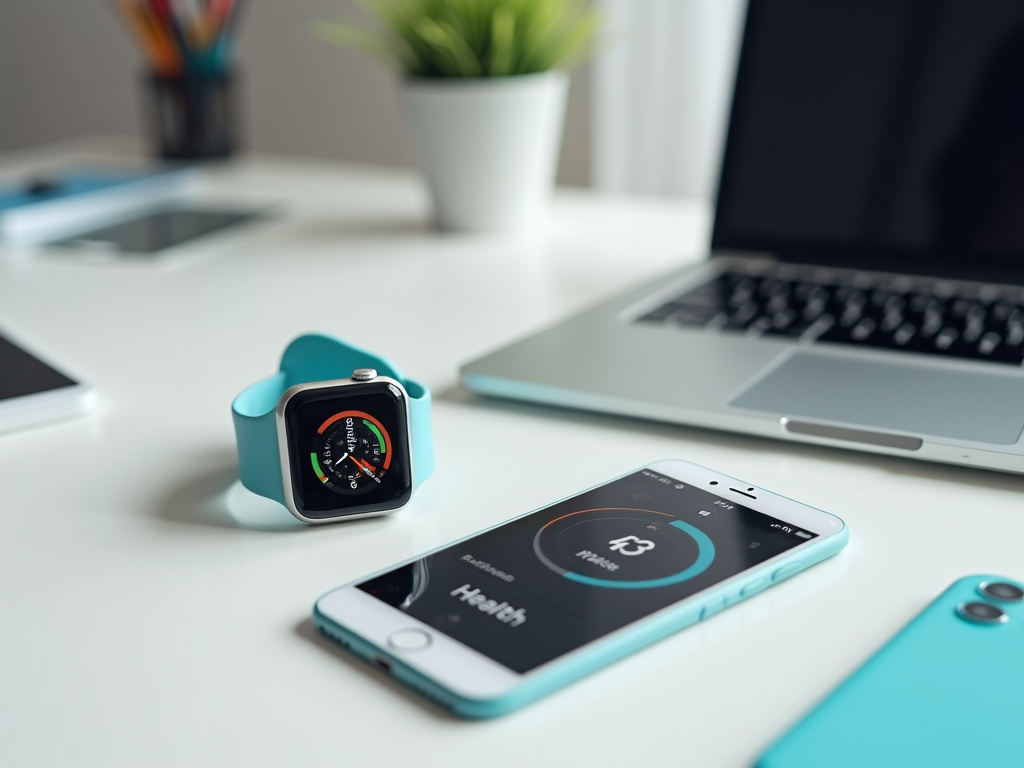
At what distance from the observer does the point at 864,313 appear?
0.70 meters

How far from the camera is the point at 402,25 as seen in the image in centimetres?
103

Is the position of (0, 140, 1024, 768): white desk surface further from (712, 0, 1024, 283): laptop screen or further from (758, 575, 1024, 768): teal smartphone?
(712, 0, 1024, 283): laptop screen

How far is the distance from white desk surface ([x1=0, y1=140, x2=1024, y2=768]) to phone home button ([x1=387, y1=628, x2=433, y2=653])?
14 mm

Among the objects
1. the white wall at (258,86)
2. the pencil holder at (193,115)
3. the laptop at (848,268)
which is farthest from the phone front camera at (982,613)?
the white wall at (258,86)

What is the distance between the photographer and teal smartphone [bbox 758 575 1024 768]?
12.8 inches

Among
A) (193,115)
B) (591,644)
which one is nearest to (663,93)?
(193,115)

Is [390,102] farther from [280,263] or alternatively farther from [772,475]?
[772,475]

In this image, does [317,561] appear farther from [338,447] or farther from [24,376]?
[24,376]

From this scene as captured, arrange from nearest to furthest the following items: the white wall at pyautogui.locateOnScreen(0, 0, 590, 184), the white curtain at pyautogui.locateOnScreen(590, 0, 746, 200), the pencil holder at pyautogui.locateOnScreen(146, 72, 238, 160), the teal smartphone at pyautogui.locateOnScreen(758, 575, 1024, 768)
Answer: the teal smartphone at pyautogui.locateOnScreen(758, 575, 1024, 768) < the pencil holder at pyautogui.locateOnScreen(146, 72, 238, 160) < the white curtain at pyautogui.locateOnScreen(590, 0, 746, 200) < the white wall at pyautogui.locateOnScreen(0, 0, 590, 184)

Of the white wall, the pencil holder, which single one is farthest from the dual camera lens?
the white wall

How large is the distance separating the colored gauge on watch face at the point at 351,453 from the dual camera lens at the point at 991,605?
250 mm

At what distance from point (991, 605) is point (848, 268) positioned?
0.44 m

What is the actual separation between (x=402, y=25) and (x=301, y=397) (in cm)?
67

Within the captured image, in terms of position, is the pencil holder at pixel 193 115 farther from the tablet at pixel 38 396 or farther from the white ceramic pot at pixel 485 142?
the tablet at pixel 38 396
